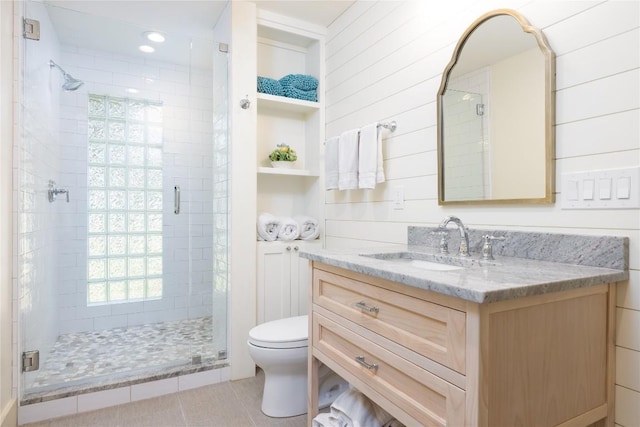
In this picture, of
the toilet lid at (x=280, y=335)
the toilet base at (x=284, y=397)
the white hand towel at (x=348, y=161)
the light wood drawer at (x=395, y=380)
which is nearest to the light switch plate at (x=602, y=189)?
the light wood drawer at (x=395, y=380)

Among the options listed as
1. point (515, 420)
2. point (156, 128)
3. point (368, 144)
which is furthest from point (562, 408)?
point (156, 128)

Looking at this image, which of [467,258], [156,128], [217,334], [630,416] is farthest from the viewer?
[156,128]

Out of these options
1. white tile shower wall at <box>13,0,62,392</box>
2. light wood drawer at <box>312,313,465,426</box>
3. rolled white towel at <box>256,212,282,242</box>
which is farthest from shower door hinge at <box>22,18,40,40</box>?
light wood drawer at <box>312,313,465,426</box>

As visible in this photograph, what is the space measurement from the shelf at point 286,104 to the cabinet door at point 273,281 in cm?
99

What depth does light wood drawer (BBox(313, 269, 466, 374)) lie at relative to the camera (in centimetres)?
94

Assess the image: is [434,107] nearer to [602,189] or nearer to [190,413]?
[602,189]

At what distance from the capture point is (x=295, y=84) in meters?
2.67

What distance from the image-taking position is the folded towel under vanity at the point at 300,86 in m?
2.64

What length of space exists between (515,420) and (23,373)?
2.26m

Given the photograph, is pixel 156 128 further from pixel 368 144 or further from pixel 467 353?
pixel 467 353

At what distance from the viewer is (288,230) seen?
2.58 metres

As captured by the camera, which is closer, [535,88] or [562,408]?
[562,408]

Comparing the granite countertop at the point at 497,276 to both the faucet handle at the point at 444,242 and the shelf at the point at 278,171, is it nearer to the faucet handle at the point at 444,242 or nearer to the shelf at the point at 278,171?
the faucet handle at the point at 444,242

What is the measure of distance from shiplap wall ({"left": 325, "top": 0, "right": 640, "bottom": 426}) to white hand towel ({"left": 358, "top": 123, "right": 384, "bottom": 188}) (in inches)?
3.0
